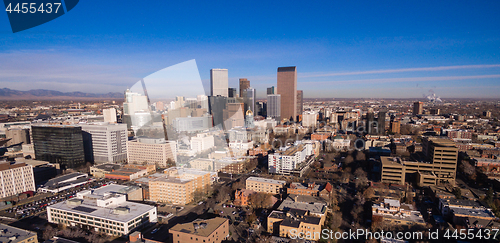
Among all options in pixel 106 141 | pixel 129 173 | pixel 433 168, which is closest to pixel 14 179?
pixel 129 173

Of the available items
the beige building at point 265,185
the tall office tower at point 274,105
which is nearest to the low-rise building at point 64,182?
the beige building at point 265,185

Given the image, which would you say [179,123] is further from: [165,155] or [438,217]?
[438,217]

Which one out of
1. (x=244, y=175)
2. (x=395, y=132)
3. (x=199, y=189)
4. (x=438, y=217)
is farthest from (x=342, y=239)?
(x=395, y=132)

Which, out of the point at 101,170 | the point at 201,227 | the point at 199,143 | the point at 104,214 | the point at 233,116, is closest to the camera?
the point at 201,227

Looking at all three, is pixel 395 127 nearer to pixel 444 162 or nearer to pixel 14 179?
pixel 444 162

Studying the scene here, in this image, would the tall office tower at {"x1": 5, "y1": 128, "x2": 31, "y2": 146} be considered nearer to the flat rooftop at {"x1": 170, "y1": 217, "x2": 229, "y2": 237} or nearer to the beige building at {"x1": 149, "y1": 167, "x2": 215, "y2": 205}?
the beige building at {"x1": 149, "y1": 167, "x2": 215, "y2": 205}
